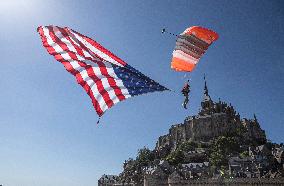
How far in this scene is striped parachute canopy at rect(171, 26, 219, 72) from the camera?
66.2 feet

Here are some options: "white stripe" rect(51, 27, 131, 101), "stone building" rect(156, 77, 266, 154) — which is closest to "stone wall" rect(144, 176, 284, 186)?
"stone building" rect(156, 77, 266, 154)

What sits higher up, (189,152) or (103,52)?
(189,152)

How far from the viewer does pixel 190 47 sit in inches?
838

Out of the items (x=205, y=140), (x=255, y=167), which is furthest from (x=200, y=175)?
(x=205, y=140)

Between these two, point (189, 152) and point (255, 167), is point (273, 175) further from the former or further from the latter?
point (189, 152)

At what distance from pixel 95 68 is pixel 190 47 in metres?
8.82

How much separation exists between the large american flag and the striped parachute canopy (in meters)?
7.01

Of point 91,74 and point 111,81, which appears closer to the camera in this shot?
point 91,74

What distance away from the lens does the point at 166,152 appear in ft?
432

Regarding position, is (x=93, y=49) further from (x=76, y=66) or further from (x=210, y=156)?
Answer: (x=210, y=156)

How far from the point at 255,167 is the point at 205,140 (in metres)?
36.8

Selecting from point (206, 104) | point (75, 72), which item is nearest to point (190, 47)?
point (75, 72)

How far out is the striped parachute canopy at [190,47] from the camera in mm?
20188

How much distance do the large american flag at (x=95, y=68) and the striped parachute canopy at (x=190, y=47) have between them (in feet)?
23.0
